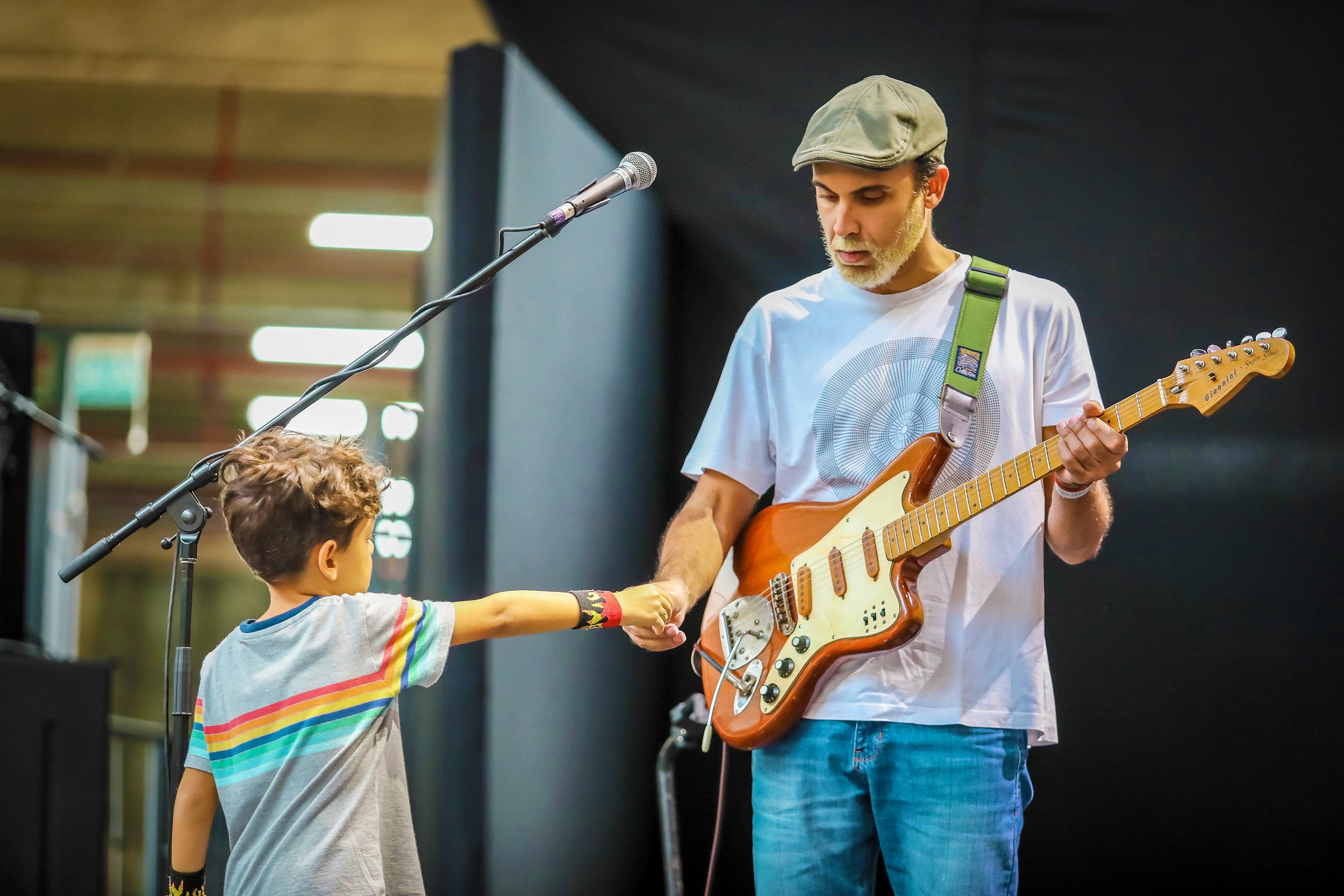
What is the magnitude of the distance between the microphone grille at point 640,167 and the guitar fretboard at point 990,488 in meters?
0.71

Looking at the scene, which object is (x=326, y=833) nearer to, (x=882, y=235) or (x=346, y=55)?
(x=882, y=235)

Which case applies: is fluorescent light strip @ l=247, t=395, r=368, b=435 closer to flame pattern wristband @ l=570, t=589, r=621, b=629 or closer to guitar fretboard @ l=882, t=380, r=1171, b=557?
flame pattern wristband @ l=570, t=589, r=621, b=629

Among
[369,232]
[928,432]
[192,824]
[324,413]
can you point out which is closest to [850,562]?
[928,432]

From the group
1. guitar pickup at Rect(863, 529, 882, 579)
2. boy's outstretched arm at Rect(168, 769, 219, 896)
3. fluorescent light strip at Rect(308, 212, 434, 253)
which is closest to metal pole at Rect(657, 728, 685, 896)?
guitar pickup at Rect(863, 529, 882, 579)

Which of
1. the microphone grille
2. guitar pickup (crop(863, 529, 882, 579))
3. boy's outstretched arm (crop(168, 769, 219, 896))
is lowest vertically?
boy's outstretched arm (crop(168, 769, 219, 896))

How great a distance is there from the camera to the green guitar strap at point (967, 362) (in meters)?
1.87

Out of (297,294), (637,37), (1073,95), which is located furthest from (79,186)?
(1073,95)

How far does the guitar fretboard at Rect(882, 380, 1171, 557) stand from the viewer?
1649mm

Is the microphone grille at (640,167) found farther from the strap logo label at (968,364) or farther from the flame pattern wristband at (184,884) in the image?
the flame pattern wristband at (184,884)

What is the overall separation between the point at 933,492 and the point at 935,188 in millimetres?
560

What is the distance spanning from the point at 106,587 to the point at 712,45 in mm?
7967

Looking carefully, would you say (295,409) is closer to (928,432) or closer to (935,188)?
(928,432)

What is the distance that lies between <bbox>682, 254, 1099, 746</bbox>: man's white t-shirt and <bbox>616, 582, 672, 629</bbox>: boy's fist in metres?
0.29

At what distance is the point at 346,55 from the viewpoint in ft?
19.2
